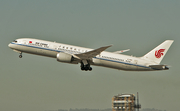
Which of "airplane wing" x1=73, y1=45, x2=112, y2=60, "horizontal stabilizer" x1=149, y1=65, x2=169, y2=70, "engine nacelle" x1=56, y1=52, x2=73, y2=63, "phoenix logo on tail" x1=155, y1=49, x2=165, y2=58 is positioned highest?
"phoenix logo on tail" x1=155, y1=49, x2=165, y2=58

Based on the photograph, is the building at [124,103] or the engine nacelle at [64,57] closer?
the engine nacelle at [64,57]

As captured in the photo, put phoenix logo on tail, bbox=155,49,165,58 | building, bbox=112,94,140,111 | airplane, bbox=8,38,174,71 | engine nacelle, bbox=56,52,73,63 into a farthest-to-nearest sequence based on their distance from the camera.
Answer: building, bbox=112,94,140,111, phoenix logo on tail, bbox=155,49,165,58, airplane, bbox=8,38,174,71, engine nacelle, bbox=56,52,73,63

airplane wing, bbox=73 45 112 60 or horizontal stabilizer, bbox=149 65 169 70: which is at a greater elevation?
airplane wing, bbox=73 45 112 60

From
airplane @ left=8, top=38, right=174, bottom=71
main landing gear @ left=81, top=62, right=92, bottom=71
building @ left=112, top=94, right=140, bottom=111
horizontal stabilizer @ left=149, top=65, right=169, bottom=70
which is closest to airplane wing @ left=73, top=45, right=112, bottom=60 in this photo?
airplane @ left=8, top=38, right=174, bottom=71

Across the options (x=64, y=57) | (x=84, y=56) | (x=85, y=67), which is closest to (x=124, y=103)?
(x=85, y=67)

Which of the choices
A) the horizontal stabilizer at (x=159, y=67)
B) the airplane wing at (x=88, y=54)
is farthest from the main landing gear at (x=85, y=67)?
the horizontal stabilizer at (x=159, y=67)

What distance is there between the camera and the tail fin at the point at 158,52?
6030 cm

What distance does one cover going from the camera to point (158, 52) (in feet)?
200

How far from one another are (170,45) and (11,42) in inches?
1211

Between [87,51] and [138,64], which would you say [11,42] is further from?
[138,64]

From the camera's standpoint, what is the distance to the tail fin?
2374 inches

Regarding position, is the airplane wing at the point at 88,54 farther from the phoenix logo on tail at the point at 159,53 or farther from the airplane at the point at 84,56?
the phoenix logo on tail at the point at 159,53

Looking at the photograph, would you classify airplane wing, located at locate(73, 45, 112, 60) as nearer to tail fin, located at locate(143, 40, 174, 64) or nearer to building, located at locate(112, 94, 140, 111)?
tail fin, located at locate(143, 40, 174, 64)

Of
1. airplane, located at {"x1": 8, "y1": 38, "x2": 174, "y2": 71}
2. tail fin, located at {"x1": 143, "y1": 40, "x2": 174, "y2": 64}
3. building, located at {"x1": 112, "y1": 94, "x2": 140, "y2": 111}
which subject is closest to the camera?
airplane, located at {"x1": 8, "y1": 38, "x2": 174, "y2": 71}
